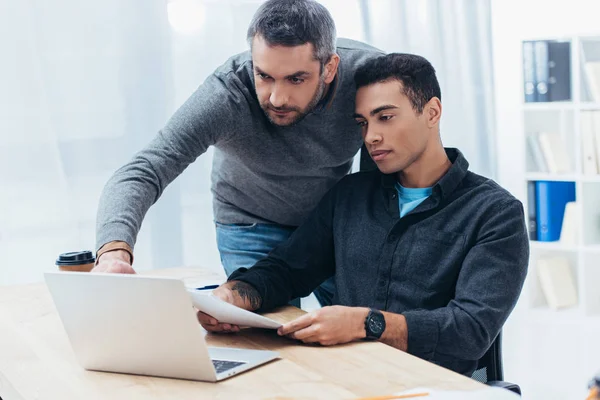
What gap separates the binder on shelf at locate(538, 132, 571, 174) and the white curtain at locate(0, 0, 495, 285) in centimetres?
136

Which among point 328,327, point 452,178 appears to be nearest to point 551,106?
point 452,178

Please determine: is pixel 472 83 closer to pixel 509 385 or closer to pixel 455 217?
pixel 455 217

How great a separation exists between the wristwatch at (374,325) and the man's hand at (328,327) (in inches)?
0.4

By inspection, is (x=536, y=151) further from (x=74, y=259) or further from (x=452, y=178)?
(x=74, y=259)

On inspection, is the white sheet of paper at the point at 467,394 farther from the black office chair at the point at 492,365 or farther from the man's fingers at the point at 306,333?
the black office chair at the point at 492,365

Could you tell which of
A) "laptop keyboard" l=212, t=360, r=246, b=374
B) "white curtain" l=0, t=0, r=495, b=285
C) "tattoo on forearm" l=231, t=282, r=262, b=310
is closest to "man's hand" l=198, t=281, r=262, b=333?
"tattoo on forearm" l=231, t=282, r=262, b=310

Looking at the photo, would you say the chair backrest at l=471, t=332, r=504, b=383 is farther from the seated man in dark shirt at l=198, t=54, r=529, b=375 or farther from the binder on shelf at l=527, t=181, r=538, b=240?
the binder on shelf at l=527, t=181, r=538, b=240

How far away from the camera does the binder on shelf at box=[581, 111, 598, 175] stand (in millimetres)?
3219

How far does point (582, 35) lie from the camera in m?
3.19

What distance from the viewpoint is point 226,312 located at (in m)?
1.45

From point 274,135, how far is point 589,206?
174 centimetres

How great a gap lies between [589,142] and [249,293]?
6.61ft

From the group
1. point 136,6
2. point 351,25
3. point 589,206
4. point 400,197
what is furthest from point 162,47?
point 589,206

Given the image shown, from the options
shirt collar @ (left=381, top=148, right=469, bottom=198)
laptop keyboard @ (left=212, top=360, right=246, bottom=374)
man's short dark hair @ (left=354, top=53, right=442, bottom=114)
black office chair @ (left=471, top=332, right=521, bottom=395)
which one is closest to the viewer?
laptop keyboard @ (left=212, top=360, right=246, bottom=374)
